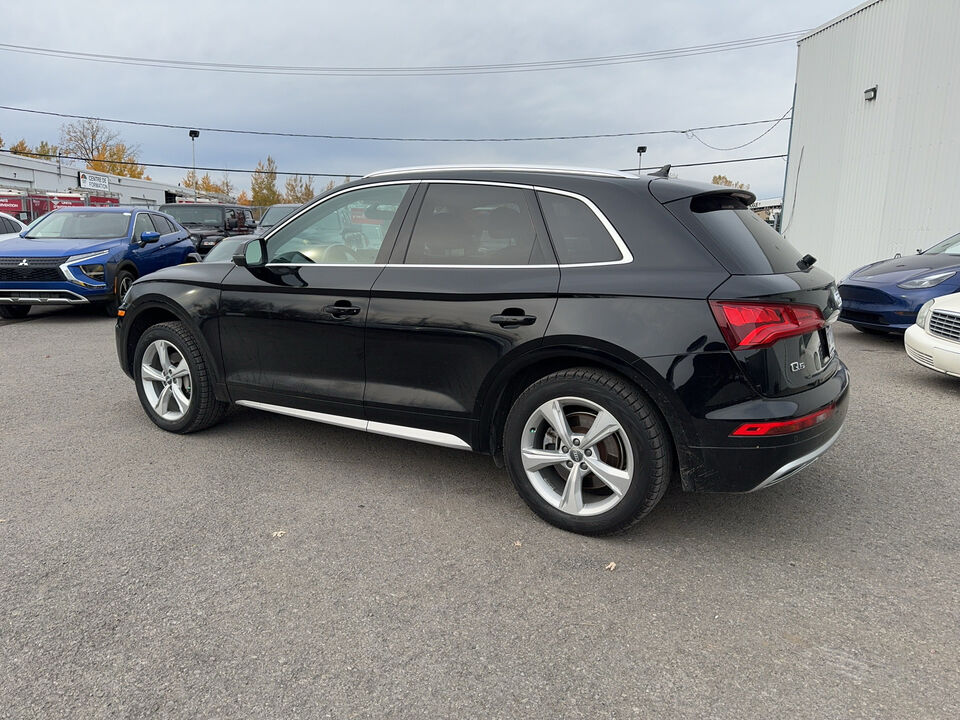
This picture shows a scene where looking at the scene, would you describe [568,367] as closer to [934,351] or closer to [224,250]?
[934,351]

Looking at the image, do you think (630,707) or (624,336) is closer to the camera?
(630,707)

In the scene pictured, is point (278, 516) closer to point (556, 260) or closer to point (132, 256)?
point (556, 260)

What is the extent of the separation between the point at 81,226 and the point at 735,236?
10897 millimetres

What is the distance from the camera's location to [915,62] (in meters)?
14.1

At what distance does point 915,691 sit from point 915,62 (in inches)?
617

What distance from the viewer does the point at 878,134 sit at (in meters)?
15.1

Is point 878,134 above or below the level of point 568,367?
above

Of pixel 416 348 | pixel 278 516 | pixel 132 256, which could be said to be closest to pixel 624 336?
pixel 416 348

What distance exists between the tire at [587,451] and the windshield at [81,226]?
9.75 meters

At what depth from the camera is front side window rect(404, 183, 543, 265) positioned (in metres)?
3.48

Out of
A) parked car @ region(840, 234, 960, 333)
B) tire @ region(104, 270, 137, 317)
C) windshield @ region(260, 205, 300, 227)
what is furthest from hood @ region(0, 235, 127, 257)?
parked car @ region(840, 234, 960, 333)

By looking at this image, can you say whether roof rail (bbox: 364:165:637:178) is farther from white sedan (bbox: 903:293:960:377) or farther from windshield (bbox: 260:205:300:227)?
windshield (bbox: 260:205:300:227)

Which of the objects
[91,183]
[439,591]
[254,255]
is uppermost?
[91,183]

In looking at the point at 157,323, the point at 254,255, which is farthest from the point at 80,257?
the point at 254,255
